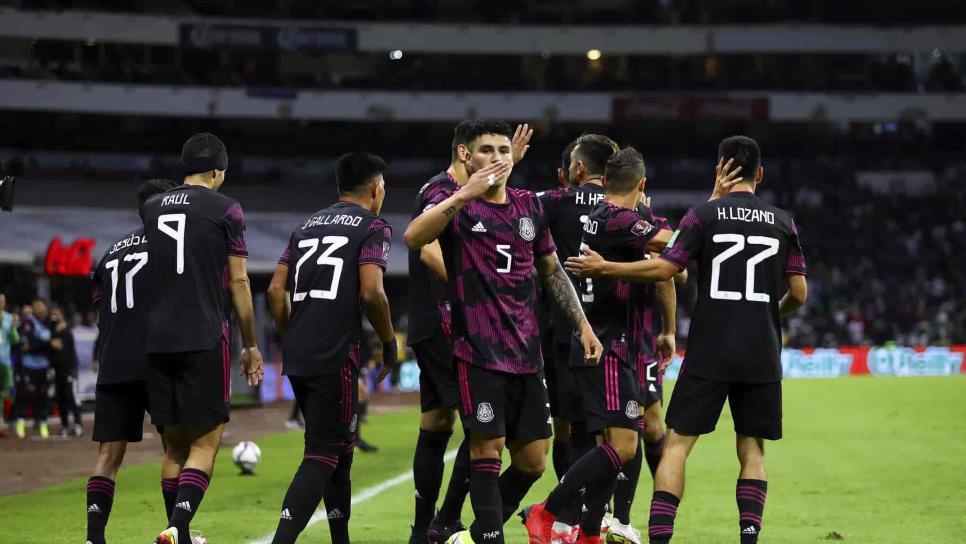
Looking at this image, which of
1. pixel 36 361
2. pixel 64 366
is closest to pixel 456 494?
pixel 64 366

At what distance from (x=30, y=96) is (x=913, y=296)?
104 feet

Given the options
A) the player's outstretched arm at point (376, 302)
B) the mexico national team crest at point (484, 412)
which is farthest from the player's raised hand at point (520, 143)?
the mexico national team crest at point (484, 412)

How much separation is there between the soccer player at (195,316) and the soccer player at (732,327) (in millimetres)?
1972

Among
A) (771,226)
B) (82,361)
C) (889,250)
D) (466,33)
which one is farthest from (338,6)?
(771,226)

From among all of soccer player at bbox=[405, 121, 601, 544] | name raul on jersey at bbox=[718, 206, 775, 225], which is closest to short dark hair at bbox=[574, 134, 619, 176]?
name raul on jersey at bbox=[718, 206, 775, 225]

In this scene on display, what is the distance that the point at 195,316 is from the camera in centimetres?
743

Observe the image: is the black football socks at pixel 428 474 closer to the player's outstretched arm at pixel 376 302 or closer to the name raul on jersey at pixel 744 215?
the player's outstretched arm at pixel 376 302

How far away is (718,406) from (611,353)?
2.84 feet

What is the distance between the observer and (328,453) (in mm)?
7293

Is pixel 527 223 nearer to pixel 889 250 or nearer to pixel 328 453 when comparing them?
pixel 328 453

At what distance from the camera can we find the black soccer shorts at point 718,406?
24.0 ft

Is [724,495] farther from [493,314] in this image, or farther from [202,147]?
[202,147]

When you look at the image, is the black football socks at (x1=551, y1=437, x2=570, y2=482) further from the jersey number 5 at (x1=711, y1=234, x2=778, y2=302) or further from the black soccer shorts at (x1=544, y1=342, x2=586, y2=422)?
the jersey number 5 at (x1=711, y1=234, x2=778, y2=302)

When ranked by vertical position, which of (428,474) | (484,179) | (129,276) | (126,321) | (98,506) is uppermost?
(484,179)
